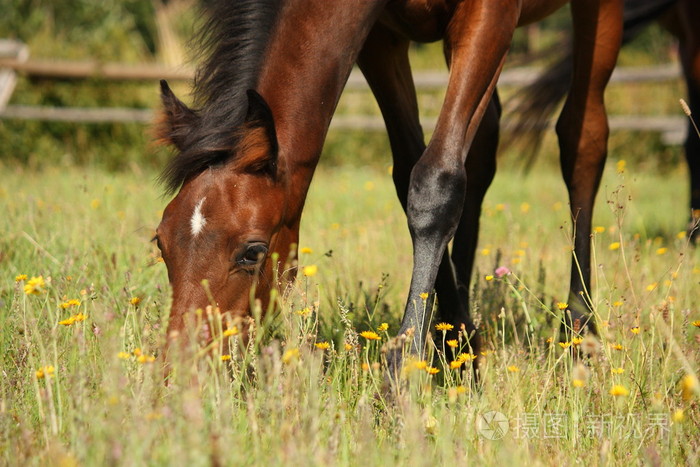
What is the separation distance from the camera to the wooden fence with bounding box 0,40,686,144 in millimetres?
10594

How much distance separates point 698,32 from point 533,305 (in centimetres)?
252

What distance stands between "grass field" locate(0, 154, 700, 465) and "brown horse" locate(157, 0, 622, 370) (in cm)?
17

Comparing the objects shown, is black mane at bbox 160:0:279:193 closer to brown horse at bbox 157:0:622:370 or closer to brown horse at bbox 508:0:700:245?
brown horse at bbox 157:0:622:370

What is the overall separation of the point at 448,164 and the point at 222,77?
0.80 m

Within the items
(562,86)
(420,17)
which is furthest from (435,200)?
(562,86)

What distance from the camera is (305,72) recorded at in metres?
2.75

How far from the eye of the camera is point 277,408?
2.29 meters

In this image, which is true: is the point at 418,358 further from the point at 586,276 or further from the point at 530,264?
the point at 530,264

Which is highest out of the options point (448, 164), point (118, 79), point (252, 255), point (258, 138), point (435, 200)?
point (118, 79)

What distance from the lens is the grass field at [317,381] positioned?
197 centimetres

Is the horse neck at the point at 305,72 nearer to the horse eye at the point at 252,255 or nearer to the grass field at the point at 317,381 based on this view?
the horse eye at the point at 252,255

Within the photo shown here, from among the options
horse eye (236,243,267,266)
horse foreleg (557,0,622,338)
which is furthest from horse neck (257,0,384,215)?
horse foreleg (557,0,622,338)

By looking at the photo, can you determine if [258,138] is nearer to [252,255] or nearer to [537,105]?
[252,255]

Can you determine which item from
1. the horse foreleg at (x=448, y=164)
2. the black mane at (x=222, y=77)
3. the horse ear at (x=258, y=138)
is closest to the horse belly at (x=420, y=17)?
the horse foreleg at (x=448, y=164)
